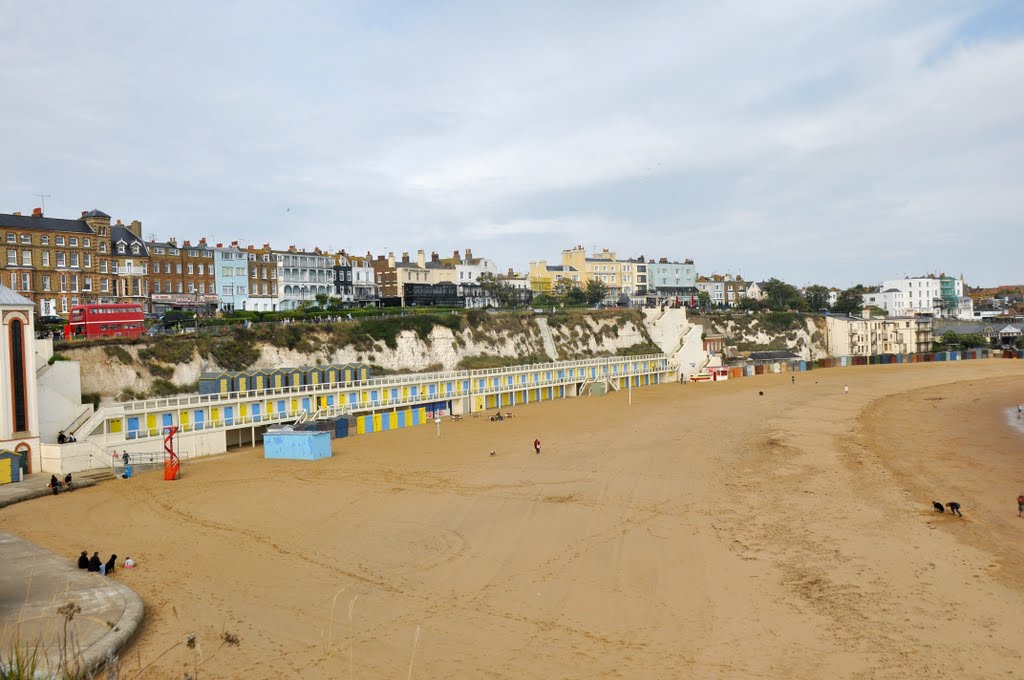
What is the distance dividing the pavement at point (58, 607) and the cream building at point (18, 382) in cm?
1115

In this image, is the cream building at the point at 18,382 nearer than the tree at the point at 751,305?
Yes

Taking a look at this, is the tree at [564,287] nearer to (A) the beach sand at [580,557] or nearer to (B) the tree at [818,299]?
(B) the tree at [818,299]

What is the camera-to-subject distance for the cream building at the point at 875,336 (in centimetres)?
9388

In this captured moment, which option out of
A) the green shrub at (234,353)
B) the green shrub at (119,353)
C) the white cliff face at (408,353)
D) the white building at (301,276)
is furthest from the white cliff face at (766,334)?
the green shrub at (119,353)

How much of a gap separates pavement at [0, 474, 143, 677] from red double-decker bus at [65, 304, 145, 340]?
26.3 m

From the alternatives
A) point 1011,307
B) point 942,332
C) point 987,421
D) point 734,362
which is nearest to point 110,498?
point 987,421

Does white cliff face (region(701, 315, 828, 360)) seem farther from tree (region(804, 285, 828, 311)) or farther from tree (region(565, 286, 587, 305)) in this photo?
tree (region(804, 285, 828, 311))

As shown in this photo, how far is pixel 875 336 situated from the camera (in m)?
95.0

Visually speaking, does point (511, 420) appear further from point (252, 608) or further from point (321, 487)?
point (252, 608)

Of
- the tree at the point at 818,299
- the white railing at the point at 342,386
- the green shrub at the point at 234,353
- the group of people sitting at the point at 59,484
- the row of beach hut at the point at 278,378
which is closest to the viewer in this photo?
the group of people sitting at the point at 59,484

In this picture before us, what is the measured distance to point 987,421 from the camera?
4334cm

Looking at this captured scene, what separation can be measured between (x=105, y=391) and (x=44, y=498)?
14278 millimetres

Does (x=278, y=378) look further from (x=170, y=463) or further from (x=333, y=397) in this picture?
(x=170, y=463)

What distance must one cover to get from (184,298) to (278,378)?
3349cm
